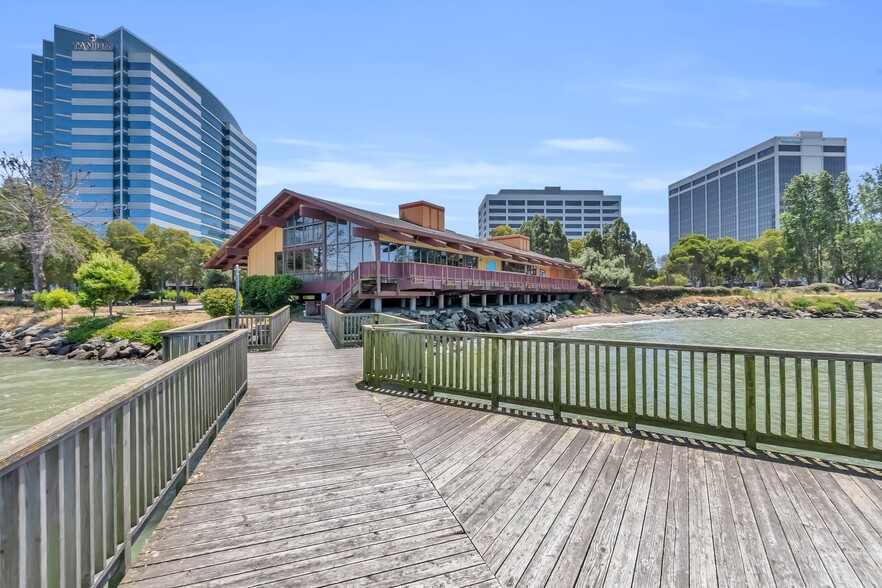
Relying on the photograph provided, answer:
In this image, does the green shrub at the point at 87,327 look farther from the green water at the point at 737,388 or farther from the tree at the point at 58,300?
the green water at the point at 737,388

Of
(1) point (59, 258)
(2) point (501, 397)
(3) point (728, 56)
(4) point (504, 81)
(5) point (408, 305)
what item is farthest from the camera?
(1) point (59, 258)

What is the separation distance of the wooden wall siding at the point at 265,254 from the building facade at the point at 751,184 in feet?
391

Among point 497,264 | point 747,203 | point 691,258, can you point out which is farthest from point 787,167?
point 497,264

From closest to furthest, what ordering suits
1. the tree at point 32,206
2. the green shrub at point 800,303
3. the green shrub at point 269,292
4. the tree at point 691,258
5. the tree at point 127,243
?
1. the green shrub at point 269,292
2. the tree at point 32,206
3. the tree at point 127,243
4. the green shrub at point 800,303
5. the tree at point 691,258

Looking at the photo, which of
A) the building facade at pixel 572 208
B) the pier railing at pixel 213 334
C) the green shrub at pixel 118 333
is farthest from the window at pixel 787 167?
the green shrub at pixel 118 333

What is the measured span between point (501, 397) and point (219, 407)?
3458 mm

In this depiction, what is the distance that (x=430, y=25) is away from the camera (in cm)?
949

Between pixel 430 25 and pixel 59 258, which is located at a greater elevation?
pixel 430 25

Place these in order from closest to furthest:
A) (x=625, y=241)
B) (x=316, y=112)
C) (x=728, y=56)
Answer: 1. (x=728, y=56)
2. (x=316, y=112)
3. (x=625, y=241)

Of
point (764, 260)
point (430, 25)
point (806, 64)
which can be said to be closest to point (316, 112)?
point (430, 25)

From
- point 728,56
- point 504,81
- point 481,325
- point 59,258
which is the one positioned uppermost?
point 504,81

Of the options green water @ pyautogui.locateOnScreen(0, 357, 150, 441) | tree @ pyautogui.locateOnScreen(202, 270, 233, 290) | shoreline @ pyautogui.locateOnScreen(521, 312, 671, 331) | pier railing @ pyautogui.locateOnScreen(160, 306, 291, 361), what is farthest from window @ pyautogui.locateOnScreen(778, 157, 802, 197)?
green water @ pyautogui.locateOnScreen(0, 357, 150, 441)

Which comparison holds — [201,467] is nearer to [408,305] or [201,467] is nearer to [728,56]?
[728,56]

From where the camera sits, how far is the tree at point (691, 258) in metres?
61.6
